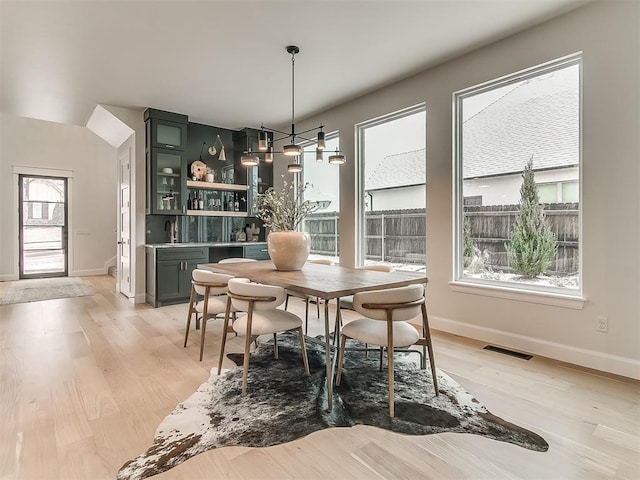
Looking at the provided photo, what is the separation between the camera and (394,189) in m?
4.54

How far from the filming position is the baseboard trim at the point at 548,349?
2.67 meters

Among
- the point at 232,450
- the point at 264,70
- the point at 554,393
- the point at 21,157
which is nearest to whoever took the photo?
the point at 232,450

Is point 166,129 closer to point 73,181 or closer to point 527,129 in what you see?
point 73,181

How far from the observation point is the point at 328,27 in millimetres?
3107

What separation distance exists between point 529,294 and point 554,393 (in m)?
0.99

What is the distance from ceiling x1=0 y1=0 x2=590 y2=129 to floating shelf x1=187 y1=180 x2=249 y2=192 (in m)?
1.30

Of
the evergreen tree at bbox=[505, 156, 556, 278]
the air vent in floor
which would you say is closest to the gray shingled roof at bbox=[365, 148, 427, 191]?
the evergreen tree at bbox=[505, 156, 556, 278]

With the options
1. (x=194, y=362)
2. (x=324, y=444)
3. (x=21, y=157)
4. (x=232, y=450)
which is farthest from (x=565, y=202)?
(x=21, y=157)

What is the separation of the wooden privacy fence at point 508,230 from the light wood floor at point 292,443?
0.85 meters

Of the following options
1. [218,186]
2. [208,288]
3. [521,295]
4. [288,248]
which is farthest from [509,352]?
[218,186]

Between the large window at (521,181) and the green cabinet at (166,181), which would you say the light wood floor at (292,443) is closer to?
the large window at (521,181)

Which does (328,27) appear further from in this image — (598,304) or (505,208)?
(598,304)

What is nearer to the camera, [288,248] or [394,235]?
[288,248]

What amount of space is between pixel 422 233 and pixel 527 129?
1.50 metres
